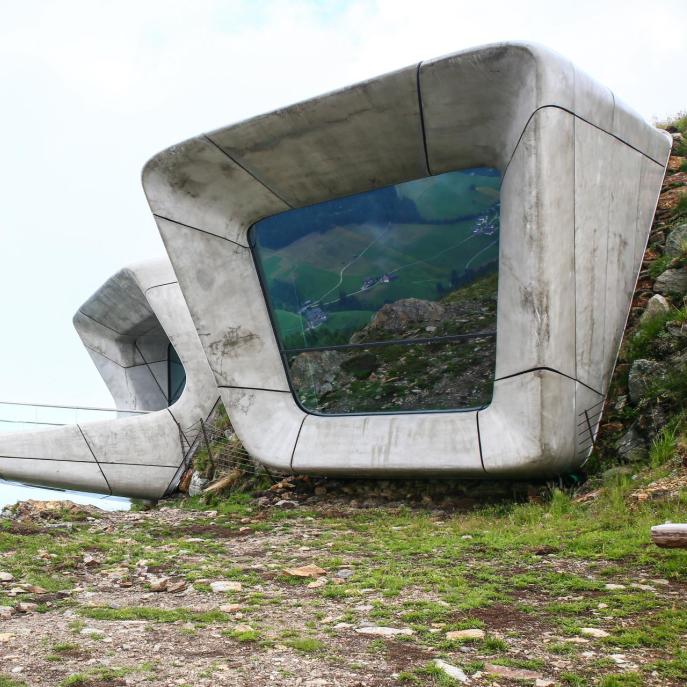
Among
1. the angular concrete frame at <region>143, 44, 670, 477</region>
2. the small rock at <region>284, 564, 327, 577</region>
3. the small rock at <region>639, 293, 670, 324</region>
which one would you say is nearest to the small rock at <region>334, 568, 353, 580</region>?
the small rock at <region>284, 564, 327, 577</region>

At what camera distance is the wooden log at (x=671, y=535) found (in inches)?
215

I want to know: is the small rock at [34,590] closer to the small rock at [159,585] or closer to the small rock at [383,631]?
the small rock at [159,585]

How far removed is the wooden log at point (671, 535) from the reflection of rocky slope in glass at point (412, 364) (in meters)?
5.53

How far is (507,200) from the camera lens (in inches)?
408

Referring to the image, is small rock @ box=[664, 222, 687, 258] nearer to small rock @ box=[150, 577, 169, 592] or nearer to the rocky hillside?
the rocky hillside

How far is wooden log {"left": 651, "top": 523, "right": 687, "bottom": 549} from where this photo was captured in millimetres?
5461

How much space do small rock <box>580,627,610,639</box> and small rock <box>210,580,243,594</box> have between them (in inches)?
128

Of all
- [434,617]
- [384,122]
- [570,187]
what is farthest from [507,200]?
[434,617]

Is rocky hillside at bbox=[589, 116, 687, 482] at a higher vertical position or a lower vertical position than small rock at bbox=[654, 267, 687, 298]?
lower

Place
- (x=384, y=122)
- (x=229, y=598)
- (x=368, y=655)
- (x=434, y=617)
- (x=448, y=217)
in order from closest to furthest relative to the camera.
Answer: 1. (x=368, y=655)
2. (x=434, y=617)
3. (x=229, y=598)
4. (x=384, y=122)
5. (x=448, y=217)

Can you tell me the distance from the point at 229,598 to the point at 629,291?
27.5 ft

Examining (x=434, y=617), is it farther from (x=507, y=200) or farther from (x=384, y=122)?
(x=384, y=122)

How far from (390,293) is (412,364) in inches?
48.1

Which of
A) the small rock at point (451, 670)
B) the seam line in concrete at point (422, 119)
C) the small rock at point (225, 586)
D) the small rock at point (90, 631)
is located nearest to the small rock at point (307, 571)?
the small rock at point (225, 586)
